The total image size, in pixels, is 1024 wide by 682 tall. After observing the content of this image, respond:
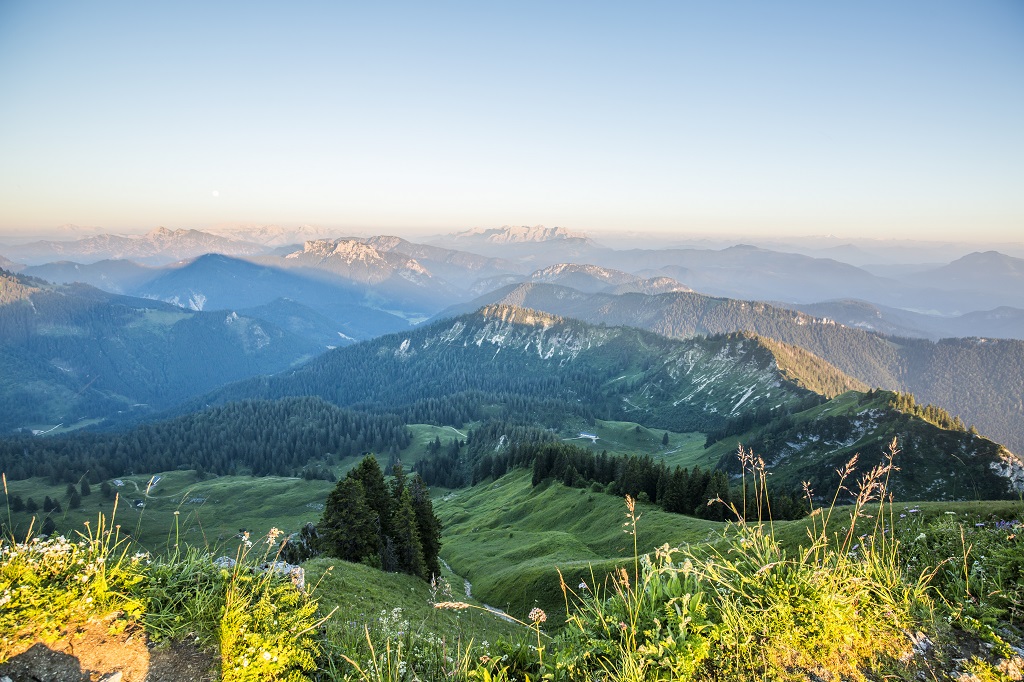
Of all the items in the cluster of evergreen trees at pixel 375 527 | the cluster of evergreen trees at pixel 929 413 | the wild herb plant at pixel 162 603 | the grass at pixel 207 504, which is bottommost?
the grass at pixel 207 504

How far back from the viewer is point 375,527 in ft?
122

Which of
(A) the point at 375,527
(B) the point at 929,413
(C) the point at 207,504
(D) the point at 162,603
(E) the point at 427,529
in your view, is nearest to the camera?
(D) the point at 162,603

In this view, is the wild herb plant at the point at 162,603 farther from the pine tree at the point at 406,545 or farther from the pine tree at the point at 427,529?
the pine tree at the point at 427,529

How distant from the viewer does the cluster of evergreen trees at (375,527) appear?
35.2 metres

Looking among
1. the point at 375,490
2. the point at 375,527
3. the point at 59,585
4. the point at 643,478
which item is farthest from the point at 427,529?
the point at 643,478

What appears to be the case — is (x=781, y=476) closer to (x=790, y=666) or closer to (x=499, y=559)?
(x=499, y=559)

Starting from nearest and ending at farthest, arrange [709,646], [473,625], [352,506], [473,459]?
[709,646] < [473,625] < [352,506] < [473,459]

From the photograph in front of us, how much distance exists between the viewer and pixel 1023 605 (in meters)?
6.76

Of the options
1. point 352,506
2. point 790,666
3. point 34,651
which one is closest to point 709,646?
point 790,666

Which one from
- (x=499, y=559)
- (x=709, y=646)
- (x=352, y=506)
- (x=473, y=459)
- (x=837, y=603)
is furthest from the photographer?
(x=473, y=459)

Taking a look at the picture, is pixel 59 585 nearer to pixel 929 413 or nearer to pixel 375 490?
pixel 375 490

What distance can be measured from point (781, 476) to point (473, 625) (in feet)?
531

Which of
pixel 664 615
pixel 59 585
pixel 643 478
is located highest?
pixel 664 615

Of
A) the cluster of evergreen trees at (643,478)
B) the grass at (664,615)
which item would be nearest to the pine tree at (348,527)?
the grass at (664,615)
